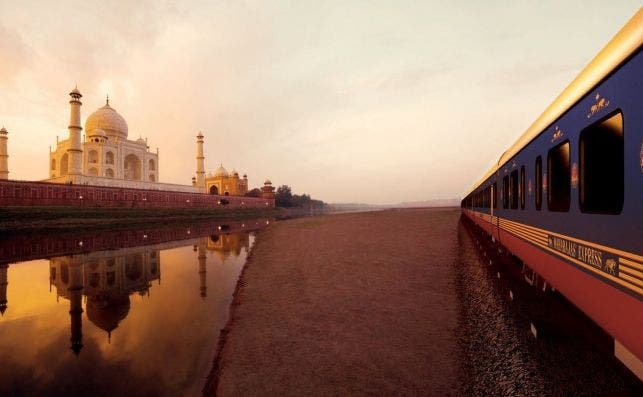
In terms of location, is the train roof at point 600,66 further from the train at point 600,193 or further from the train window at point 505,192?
the train window at point 505,192

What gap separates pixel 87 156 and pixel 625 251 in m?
60.6

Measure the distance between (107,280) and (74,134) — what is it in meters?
35.8

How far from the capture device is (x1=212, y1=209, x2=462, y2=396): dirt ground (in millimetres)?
4598

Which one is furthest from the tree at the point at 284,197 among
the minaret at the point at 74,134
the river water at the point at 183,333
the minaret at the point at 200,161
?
the river water at the point at 183,333

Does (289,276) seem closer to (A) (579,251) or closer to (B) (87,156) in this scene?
(A) (579,251)

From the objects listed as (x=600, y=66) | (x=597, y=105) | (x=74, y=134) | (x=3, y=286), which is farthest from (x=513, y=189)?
(x=74, y=134)

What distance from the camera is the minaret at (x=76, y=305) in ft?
22.2

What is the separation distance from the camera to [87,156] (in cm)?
4825

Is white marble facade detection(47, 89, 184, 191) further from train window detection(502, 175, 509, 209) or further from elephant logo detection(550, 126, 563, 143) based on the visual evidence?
elephant logo detection(550, 126, 563, 143)

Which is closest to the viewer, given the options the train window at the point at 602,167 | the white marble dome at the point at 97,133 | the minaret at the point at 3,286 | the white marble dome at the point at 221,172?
the train window at the point at 602,167

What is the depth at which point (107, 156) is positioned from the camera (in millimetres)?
49906

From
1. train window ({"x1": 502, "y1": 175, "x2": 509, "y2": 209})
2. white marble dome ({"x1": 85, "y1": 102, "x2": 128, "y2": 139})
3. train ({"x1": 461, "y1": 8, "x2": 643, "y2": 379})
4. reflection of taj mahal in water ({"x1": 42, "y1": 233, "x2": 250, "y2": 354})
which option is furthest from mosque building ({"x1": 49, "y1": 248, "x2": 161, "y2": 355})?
white marble dome ({"x1": 85, "y1": 102, "x2": 128, "y2": 139})

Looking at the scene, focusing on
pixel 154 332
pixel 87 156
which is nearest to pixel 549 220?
pixel 154 332

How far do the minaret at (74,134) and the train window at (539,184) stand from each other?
46881mm
